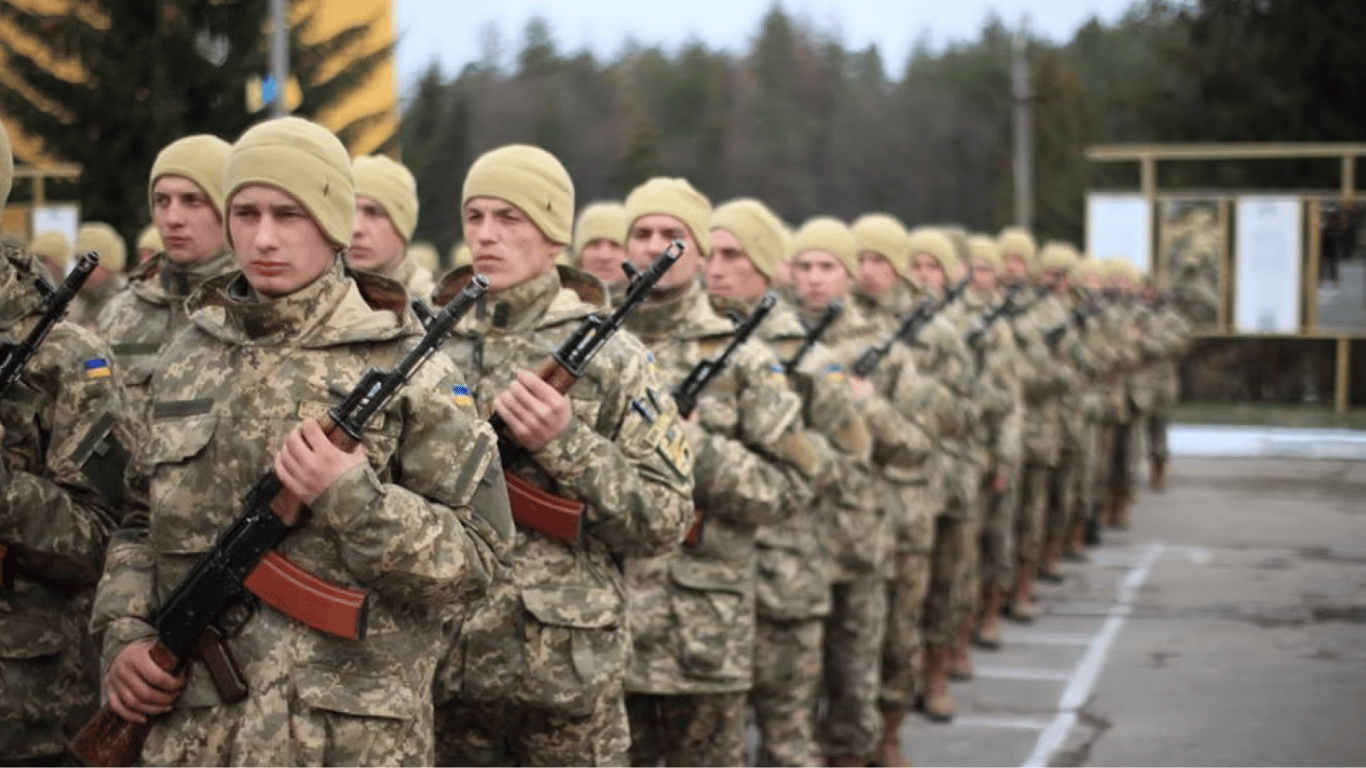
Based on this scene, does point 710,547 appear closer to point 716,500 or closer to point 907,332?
point 716,500

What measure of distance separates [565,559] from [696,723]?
1.51 meters

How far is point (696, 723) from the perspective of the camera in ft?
21.6

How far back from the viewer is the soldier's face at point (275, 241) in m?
4.16

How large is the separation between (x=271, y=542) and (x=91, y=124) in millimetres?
A: 11200

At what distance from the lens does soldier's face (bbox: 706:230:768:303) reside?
7773mm

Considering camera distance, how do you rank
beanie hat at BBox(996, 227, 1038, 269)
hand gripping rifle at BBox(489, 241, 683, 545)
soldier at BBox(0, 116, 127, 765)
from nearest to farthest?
1. soldier at BBox(0, 116, 127, 765)
2. hand gripping rifle at BBox(489, 241, 683, 545)
3. beanie hat at BBox(996, 227, 1038, 269)

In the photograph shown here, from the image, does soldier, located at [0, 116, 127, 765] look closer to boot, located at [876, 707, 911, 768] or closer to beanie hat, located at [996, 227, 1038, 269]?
boot, located at [876, 707, 911, 768]

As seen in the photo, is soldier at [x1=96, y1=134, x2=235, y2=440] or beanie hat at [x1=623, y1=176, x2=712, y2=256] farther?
beanie hat at [x1=623, y1=176, x2=712, y2=256]

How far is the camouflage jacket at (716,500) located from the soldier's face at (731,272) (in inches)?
40.8

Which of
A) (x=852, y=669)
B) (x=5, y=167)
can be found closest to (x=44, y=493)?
(x=5, y=167)

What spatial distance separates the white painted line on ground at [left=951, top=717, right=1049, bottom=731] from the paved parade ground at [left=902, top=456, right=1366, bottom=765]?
0.04 ft

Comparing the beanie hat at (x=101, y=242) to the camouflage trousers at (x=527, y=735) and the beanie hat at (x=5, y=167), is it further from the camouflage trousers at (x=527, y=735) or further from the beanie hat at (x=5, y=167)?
the beanie hat at (x=5, y=167)

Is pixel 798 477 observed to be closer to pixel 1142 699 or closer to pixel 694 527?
pixel 694 527

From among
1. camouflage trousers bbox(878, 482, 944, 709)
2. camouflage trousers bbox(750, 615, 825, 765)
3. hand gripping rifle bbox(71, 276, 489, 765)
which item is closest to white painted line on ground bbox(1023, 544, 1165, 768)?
camouflage trousers bbox(878, 482, 944, 709)
